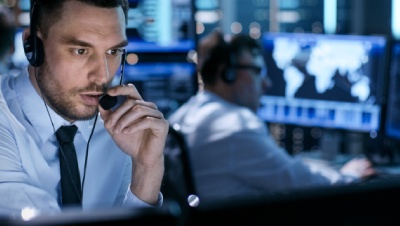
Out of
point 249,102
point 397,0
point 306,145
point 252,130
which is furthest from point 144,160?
point 397,0

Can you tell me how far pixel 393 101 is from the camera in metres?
3.03

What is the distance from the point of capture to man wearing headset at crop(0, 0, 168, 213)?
1.48 meters

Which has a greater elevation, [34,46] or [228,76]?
[34,46]

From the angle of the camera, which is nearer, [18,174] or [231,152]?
[18,174]

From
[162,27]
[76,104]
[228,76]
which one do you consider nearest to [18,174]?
[76,104]

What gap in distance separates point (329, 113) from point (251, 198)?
2.68 metres

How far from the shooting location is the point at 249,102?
2926 millimetres

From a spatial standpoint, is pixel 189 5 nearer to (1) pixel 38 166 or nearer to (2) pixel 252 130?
(2) pixel 252 130

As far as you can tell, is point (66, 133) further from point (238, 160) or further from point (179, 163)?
point (238, 160)

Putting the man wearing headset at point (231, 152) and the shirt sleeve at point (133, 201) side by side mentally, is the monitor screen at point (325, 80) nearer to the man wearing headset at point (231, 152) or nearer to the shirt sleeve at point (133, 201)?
the man wearing headset at point (231, 152)

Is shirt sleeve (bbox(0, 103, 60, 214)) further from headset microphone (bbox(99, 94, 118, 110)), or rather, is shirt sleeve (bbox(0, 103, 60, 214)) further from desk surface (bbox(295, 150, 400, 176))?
desk surface (bbox(295, 150, 400, 176))

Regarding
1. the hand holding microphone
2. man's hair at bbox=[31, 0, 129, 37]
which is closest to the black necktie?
the hand holding microphone

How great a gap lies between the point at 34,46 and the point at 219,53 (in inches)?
56.8

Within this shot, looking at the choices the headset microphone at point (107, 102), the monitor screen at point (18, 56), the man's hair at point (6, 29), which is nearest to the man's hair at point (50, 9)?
the headset microphone at point (107, 102)
